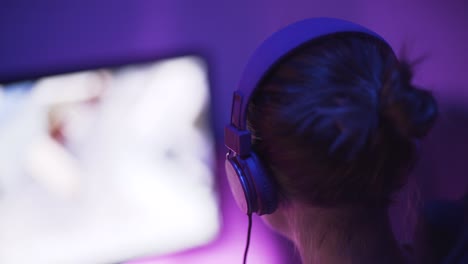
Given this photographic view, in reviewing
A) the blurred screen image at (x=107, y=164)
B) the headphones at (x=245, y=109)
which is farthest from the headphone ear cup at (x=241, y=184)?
the blurred screen image at (x=107, y=164)

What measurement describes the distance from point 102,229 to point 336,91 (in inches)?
20.3

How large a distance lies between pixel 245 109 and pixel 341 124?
5.4 inches

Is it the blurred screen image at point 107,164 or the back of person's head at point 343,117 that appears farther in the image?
the blurred screen image at point 107,164

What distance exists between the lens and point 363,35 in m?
0.63

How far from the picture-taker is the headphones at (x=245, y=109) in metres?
0.61

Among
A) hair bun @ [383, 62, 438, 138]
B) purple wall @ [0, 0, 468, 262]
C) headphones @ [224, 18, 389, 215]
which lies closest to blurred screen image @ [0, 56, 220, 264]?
purple wall @ [0, 0, 468, 262]

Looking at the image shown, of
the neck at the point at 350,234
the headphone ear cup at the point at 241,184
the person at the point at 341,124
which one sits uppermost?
the person at the point at 341,124

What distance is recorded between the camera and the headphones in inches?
24.0

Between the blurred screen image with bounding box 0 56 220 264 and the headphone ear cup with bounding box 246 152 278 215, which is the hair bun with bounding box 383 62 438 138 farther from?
the blurred screen image with bounding box 0 56 220 264

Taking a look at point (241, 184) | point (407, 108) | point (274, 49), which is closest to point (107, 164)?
point (241, 184)

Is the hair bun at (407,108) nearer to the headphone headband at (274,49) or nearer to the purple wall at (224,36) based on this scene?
the headphone headband at (274,49)

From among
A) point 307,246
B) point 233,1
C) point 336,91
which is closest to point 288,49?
point 336,91

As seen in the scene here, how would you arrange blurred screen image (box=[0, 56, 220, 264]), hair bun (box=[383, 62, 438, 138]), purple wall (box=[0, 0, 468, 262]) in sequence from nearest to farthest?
hair bun (box=[383, 62, 438, 138]) < blurred screen image (box=[0, 56, 220, 264]) < purple wall (box=[0, 0, 468, 262])

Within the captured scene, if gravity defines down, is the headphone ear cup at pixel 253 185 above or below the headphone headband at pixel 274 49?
below
